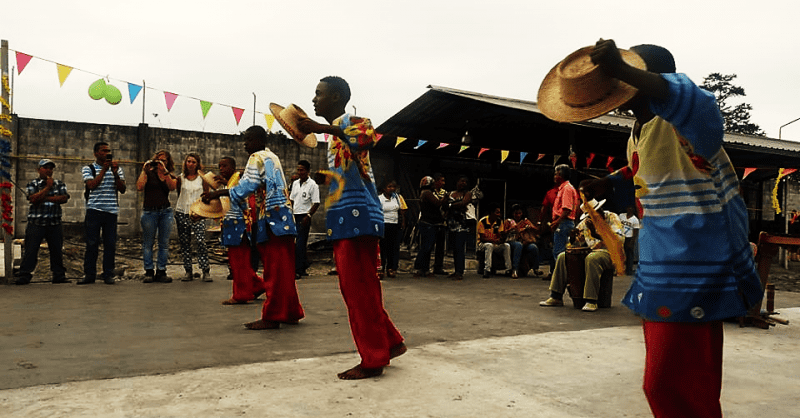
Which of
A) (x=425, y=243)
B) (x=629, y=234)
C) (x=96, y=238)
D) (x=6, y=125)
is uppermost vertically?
(x=6, y=125)

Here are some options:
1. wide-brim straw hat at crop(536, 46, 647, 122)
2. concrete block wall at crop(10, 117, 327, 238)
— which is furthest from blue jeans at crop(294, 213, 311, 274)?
wide-brim straw hat at crop(536, 46, 647, 122)

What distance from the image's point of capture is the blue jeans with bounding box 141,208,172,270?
9.09 meters

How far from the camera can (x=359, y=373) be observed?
12.0 feet

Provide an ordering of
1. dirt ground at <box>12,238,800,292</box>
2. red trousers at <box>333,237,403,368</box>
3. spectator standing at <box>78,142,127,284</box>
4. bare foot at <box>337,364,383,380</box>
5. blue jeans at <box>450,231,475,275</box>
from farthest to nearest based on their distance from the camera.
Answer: blue jeans at <box>450,231,475,275</box>, dirt ground at <box>12,238,800,292</box>, spectator standing at <box>78,142,127,284</box>, red trousers at <box>333,237,403,368</box>, bare foot at <box>337,364,383,380</box>

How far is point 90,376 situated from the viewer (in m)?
3.65

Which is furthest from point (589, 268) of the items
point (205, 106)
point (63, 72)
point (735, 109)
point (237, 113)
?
point (735, 109)

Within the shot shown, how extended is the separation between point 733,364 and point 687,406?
266 cm

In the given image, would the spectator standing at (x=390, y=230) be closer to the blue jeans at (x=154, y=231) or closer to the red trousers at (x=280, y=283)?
the blue jeans at (x=154, y=231)

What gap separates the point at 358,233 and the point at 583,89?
6.60ft

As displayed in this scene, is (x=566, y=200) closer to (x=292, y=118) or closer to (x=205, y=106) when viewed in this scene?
(x=292, y=118)

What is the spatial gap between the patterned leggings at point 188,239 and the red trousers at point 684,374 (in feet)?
27.2

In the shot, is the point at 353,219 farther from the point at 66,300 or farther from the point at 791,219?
the point at 791,219

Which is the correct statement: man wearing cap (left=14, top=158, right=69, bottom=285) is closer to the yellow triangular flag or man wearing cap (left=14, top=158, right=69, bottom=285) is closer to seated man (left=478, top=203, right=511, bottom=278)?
the yellow triangular flag

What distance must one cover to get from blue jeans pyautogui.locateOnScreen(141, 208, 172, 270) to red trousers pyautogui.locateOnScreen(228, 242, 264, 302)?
8.67 ft
